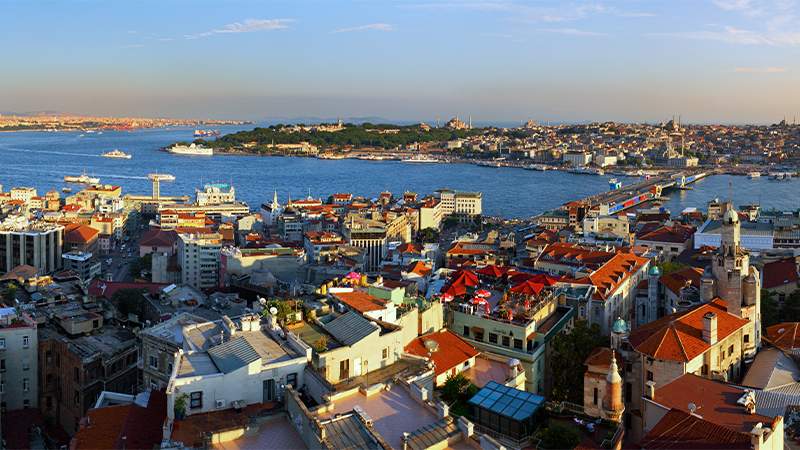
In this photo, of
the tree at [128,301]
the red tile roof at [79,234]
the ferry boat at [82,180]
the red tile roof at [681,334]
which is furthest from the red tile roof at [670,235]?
the ferry boat at [82,180]

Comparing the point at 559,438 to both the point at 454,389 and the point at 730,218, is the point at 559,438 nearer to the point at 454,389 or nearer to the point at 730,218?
the point at 454,389

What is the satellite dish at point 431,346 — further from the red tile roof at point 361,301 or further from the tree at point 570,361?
the tree at point 570,361

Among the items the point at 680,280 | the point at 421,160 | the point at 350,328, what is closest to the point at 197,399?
the point at 350,328

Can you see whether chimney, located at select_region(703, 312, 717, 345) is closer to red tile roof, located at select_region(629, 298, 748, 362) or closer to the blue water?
red tile roof, located at select_region(629, 298, 748, 362)

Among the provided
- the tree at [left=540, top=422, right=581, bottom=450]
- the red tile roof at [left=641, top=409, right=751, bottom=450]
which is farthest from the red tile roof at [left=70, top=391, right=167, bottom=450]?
the red tile roof at [left=641, top=409, right=751, bottom=450]

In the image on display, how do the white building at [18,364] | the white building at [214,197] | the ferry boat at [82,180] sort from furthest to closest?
the ferry boat at [82,180] → the white building at [214,197] → the white building at [18,364]

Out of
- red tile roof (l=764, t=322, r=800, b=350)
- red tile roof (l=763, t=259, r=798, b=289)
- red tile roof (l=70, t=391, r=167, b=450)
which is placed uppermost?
red tile roof (l=763, t=259, r=798, b=289)

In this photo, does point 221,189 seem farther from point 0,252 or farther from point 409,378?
point 409,378

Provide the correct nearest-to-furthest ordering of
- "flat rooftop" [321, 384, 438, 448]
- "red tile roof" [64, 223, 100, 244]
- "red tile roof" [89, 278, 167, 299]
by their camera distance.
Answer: "flat rooftop" [321, 384, 438, 448], "red tile roof" [89, 278, 167, 299], "red tile roof" [64, 223, 100, 244]
